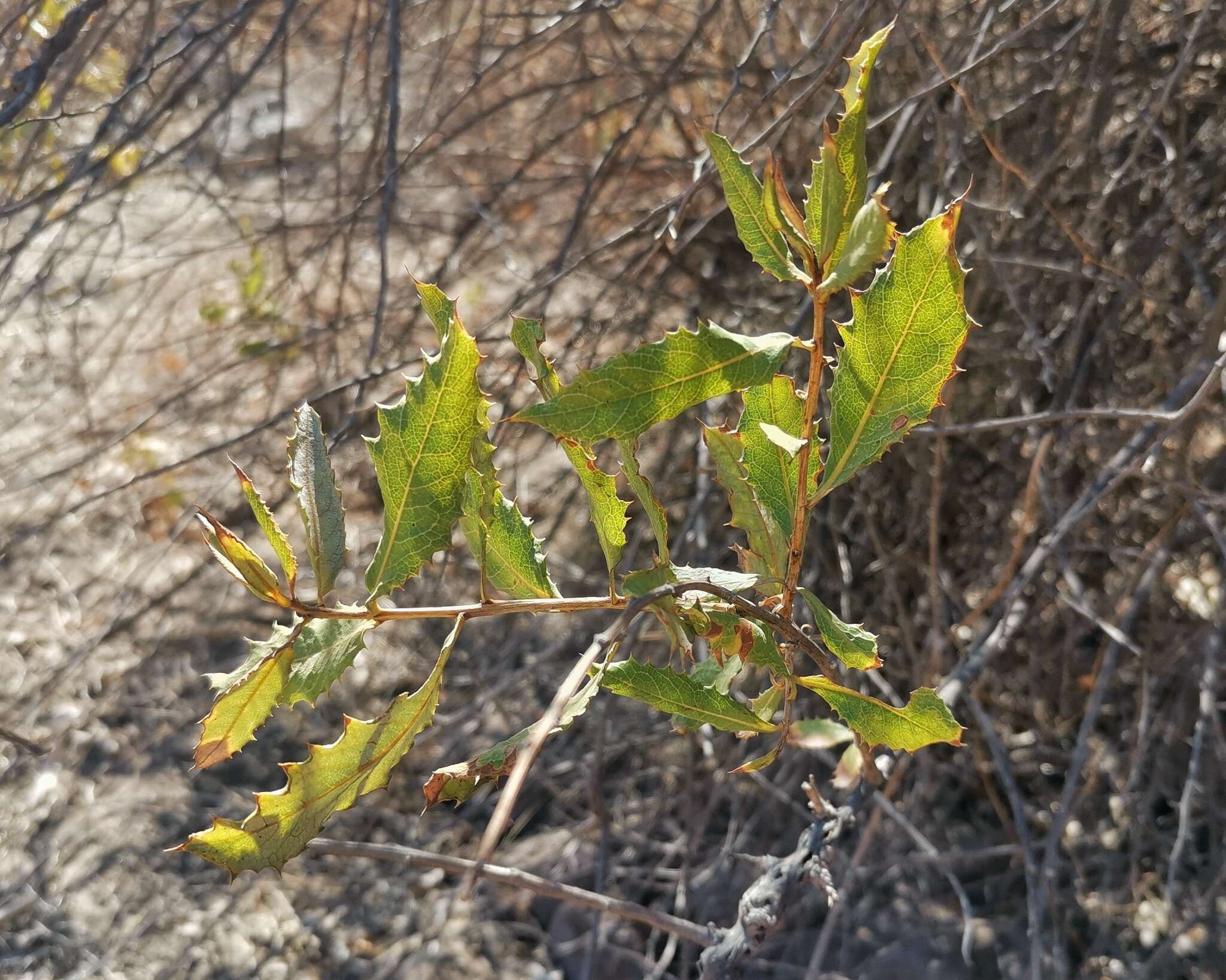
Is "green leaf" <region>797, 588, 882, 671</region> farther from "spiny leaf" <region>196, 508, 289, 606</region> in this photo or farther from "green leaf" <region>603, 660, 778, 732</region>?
"spiny leaf" <region>196, 508, 289, 606</region>

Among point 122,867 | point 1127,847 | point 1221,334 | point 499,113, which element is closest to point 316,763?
point 1221,334

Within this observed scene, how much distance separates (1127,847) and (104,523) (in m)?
2.76

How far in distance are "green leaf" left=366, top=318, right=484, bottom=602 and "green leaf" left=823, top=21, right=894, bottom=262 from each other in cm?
22

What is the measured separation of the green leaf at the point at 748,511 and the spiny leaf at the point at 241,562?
0.98ft

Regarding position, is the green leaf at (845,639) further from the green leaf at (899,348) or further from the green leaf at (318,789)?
the green leaf at (318,789)

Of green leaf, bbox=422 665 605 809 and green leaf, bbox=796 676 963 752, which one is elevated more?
green leaf, bbox=422 665 605 809

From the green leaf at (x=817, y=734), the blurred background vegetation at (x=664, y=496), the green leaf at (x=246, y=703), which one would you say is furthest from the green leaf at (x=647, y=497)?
the blurred background vegetation at (x=664, y=496)

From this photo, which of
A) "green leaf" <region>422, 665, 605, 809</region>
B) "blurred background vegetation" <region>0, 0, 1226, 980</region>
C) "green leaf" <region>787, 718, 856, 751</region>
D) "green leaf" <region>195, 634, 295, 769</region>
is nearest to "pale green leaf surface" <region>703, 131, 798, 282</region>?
"green leaf" <region>422, 665, 605, 809</region>

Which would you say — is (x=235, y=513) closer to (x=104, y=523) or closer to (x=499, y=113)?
(x=104, y=523)

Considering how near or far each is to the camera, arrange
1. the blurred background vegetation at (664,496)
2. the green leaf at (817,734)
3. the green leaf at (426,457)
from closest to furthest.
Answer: the green leaf at (426,457) < the green leaf at (817,734) < the blurred background vegetation at (664,496)

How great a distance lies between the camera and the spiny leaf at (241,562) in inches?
25.1

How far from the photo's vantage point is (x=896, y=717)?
690mm

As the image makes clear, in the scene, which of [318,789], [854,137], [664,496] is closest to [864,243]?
[854,137]

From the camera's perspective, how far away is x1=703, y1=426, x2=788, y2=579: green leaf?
755mm
